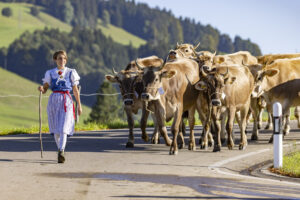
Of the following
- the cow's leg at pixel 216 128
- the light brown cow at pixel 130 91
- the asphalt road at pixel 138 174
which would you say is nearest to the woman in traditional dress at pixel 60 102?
the asphalt road at pixel 138 174

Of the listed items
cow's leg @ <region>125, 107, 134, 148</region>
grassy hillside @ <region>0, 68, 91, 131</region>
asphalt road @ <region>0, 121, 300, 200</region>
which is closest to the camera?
asphalt road @ <region>0, 121, 300, 200</region>

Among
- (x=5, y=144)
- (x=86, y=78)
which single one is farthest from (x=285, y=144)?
(x=86, y=78)

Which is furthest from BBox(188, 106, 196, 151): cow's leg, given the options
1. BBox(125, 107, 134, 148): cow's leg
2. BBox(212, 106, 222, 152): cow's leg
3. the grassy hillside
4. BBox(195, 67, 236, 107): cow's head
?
the grassy hillside

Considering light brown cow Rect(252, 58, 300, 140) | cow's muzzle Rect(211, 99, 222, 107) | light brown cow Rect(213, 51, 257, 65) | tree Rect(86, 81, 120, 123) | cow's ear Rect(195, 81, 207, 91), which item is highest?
tree Rect(86, 81, 120, 123)

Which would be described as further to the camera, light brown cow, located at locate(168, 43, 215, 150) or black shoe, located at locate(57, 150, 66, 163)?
light brown cow, located at locate(168, 43, 215, 150)

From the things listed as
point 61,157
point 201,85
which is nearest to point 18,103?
point 201,85

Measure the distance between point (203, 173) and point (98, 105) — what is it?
3860 inches

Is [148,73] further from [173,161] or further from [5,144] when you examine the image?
[5,144]

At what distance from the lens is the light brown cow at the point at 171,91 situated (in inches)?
551

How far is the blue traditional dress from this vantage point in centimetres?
1223

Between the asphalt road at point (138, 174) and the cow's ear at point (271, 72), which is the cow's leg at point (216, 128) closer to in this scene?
the asphalt road at point (138, 174)

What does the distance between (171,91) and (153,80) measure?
2.29 ft

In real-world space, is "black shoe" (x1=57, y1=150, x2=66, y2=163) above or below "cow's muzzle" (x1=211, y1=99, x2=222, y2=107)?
below

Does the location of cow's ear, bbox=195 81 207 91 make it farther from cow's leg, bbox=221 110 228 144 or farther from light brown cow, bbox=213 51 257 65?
light brown cow, bbox=213 51 257 65
